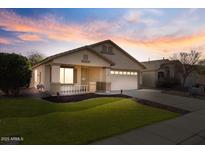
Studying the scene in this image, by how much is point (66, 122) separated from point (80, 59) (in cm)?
775

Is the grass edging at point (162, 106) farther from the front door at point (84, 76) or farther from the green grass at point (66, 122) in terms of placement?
the front door at point (84, 76)

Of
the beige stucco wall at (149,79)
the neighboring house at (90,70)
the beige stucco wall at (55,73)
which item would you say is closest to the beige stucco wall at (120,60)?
the neighboring house at (90,70)

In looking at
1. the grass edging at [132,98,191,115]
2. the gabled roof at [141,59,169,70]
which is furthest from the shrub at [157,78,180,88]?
the grass edging at [132,98,191,115]

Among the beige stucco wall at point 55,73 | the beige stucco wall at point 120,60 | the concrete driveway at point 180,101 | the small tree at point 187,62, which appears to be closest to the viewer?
the concrete driveway at point 180,101

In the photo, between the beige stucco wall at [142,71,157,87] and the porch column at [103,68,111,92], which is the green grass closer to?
the porch column at [103,68,111,92]

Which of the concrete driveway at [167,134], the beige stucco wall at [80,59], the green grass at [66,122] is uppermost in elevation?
the beige stucco wall at [80,59]

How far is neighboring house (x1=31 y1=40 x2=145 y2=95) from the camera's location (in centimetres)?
1300

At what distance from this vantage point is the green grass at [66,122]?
545cm

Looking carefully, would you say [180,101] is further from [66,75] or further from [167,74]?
[167,74]

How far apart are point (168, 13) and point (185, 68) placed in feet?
53.2

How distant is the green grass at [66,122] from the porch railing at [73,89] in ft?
11.8

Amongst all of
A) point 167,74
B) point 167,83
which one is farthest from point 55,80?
point 167,74

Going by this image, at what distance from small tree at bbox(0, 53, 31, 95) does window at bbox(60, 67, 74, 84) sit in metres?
2.69

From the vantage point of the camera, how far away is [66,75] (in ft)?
46.4
